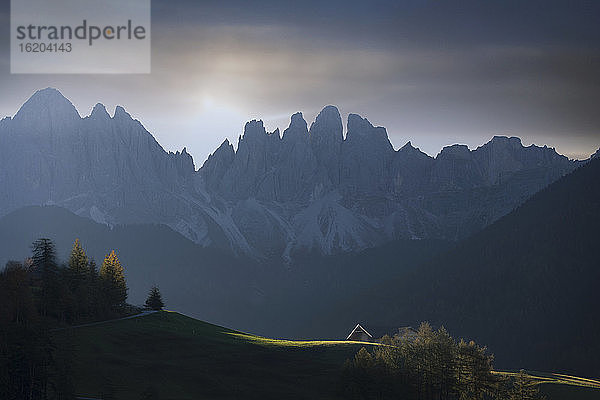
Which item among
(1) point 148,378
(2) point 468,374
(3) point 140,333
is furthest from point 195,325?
(2) point 468,374

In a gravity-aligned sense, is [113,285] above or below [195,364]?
above

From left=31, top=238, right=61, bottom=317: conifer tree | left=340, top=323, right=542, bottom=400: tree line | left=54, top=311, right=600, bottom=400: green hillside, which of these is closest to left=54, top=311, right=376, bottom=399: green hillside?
left=54, top=311, right=600, bottom=400: green hillside

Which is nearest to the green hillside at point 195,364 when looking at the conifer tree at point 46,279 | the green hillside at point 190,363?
the green hillside at point 190,363

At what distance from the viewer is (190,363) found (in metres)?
95.9

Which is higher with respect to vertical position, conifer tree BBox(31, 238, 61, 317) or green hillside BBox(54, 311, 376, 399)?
conifer tree BBox(31, 238, 61, 317)

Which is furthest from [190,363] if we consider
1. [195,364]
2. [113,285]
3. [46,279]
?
[113,285]

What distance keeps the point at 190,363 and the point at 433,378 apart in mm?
32155

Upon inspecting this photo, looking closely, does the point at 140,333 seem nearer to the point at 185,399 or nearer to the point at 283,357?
the point at 283,357

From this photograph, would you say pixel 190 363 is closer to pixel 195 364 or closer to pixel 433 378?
pixel 195 364

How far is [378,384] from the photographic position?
88.2 m

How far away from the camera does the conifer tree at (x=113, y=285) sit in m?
125

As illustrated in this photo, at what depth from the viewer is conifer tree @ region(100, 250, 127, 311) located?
125 meters

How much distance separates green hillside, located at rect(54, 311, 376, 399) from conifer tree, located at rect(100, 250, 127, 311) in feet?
19.2

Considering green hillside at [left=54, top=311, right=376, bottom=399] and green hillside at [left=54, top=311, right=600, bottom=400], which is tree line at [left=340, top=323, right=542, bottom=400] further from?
green hillside at [left=54, top=311, right=376, bottom=399]
